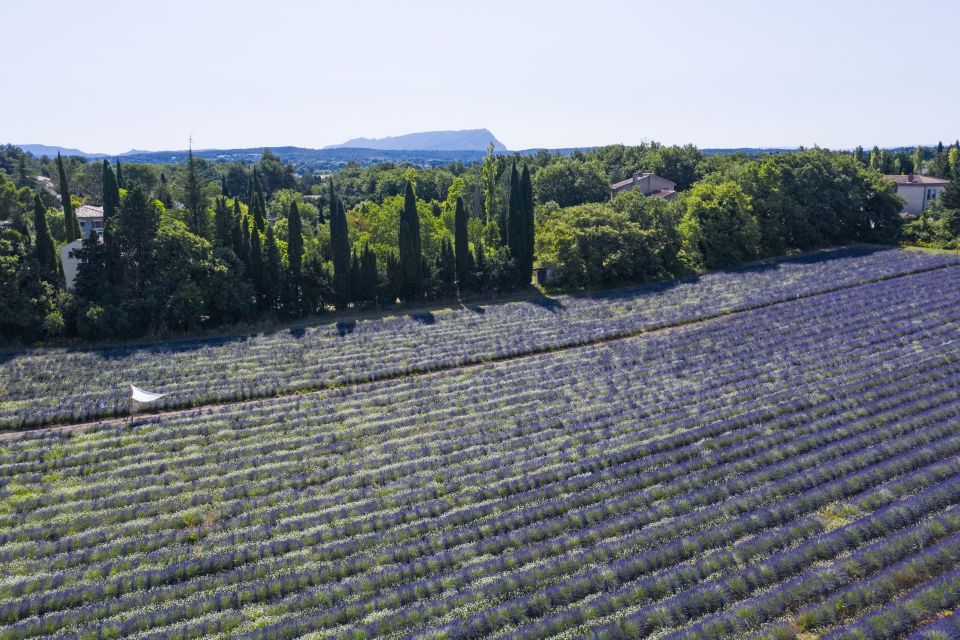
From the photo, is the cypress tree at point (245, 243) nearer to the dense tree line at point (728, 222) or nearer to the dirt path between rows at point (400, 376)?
the dirt path between rows at point (400, 376)

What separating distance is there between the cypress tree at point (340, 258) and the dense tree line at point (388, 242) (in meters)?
0.13

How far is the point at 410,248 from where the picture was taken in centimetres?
4716

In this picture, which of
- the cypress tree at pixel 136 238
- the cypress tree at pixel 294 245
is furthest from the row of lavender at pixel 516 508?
the cypress tree at pixel 294 245

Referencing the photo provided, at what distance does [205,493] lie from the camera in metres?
21.6

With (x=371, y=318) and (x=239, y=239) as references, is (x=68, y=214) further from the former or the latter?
(x=371, y=318)

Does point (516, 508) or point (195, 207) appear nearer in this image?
point (516, 508)

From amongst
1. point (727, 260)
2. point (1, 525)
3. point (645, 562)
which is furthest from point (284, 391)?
point (727, 260)

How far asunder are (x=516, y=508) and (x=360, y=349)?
1910cm

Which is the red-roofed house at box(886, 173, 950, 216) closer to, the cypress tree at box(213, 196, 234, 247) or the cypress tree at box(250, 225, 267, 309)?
the cypress tree at box(250, 225, 267, 309)

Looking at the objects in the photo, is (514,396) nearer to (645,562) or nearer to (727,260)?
(645,562)

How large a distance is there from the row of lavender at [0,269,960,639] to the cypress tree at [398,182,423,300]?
56.8ft

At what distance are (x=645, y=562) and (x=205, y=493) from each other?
47.6ft

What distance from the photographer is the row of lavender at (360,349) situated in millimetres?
30125

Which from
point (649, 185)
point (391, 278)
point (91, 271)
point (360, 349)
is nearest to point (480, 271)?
point (391, 278)
